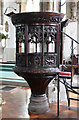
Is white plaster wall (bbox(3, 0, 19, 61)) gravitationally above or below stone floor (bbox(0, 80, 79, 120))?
above

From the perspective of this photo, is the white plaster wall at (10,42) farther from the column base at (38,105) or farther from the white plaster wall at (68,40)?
the column base at (38,105)

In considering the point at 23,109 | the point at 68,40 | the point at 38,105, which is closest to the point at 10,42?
the point at 68,40

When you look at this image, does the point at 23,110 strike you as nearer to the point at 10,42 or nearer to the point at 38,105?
the point at 38,105

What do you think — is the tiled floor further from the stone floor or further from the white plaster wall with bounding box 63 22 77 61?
the white plaster wall with bounding box 63 22 77 61

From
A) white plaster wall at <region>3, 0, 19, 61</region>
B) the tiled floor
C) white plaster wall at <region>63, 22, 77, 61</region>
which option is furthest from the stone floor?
white plaster wall at <region>63, 22, 77, 61</region>

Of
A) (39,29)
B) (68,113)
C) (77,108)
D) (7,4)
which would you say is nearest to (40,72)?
(39,29)

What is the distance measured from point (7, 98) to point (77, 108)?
1.50m

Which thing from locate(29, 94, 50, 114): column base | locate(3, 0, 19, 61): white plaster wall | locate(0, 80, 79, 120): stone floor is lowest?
locate(0, 80, 79, 120): stone floor

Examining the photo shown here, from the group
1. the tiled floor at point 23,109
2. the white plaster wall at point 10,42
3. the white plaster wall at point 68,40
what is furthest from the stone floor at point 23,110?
the white plaster wall at point 68,40

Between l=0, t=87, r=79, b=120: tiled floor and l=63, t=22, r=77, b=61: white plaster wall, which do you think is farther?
l=63, t=22, r=77, b=61: white plaster wall

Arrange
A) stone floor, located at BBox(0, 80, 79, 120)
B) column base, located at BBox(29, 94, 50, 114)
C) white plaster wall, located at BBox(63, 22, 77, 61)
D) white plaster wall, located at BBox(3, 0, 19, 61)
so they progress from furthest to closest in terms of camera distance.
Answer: white plaster wall, located at BBox(63, 22, 77, 61), white plaster wall, located at BBox(3, 0, 19, 61), column base, located at BBox(29, 94, 50, 114), stone floor, located at BBox(0, 80, 79, 120)

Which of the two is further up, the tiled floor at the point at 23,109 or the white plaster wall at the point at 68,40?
the white plaster wall at the point at 68,40

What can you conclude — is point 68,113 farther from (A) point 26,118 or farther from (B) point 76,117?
(A) point 26,118

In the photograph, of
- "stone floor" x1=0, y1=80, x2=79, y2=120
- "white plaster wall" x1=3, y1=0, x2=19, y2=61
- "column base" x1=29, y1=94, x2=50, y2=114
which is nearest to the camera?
"stone floor" x1=0, y1=80, x2=79, y2=120
